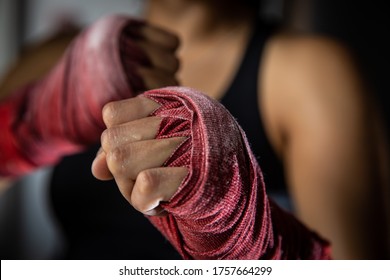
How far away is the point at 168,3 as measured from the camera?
52cm

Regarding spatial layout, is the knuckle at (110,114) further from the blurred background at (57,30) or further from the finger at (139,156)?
the blurred background at (57,30)

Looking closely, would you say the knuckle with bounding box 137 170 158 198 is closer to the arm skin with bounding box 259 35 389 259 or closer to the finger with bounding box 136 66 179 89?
the finger with bounding box 136 66 179 89

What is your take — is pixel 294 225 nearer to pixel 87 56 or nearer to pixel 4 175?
pixel 87 56

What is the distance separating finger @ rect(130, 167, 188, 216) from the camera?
26 cm

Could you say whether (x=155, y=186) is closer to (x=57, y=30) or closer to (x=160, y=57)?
(x=160, y=57)

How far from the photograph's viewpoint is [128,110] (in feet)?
0.95

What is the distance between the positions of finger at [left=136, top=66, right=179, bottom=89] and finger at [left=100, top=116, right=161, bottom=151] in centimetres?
8

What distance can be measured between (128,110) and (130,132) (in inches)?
0.6

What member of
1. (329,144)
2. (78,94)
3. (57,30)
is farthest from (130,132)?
(57,30)

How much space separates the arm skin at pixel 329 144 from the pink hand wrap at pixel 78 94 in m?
0.16

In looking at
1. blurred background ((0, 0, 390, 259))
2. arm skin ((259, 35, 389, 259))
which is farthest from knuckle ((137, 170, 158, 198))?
blurred background ((0, 0, 390, 259))

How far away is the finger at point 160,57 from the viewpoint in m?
0.39

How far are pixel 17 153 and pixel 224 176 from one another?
0.84ft

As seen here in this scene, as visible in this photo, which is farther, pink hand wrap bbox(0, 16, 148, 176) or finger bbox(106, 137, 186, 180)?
pink hand wrap bbox(0, 16, 148, 176)
